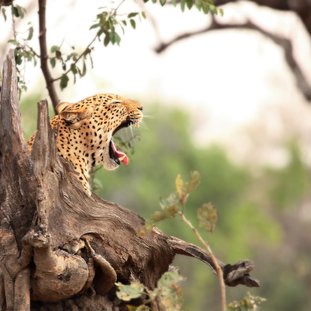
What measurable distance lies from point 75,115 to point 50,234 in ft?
4.00

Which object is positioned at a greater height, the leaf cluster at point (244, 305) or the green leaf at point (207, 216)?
the green leaf at point (207, 216)

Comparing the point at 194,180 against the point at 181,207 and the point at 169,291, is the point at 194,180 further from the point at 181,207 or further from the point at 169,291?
the point at 169,291

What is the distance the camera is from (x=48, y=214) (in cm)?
532

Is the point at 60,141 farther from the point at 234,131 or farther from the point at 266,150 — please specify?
the point at 234,131

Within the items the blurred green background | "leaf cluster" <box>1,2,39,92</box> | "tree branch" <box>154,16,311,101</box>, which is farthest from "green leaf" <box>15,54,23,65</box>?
the blurred green background

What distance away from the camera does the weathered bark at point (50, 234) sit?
520cm

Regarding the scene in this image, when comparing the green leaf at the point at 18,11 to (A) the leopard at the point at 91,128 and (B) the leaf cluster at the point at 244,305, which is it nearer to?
(A) the leopard at the point at 91,128

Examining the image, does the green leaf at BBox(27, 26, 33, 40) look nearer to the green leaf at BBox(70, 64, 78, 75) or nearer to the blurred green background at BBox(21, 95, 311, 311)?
the green leaf at BBox(70, 64, 78, 75)

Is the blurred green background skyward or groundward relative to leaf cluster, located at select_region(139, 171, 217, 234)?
groundward

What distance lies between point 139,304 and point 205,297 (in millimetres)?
25900

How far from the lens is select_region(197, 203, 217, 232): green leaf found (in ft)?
17.3

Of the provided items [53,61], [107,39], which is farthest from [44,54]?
[107,39]

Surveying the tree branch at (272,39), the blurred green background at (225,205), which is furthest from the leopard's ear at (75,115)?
the blurred green background at (225,205)

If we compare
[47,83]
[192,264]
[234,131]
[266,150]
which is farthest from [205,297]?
[47,83]
